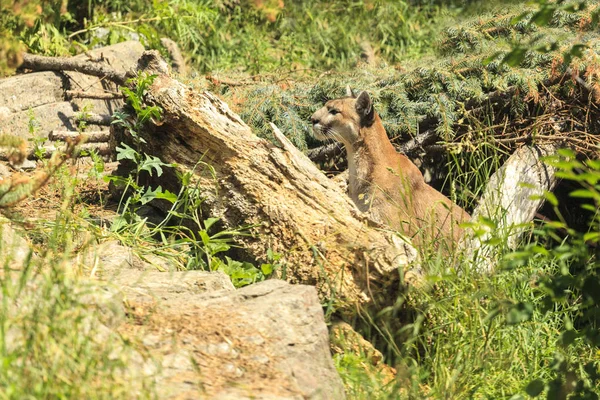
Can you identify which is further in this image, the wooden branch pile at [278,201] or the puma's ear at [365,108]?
the puma's ear at [365,108]

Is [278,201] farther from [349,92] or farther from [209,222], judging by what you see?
[349,92]

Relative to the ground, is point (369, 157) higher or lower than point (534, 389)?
lower

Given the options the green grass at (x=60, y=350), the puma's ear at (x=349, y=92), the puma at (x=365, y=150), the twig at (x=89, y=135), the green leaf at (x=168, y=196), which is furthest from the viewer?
the puma's ear at (x=349, y=92)

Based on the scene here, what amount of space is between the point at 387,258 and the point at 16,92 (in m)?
4.83

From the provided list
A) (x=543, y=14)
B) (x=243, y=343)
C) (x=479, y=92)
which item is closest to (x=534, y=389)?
(x=243, y=343)

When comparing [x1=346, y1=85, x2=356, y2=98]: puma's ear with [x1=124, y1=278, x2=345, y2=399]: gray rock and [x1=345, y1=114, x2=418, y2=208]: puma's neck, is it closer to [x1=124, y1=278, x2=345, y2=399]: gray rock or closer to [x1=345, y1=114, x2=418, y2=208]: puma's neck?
[x1=345, y1=114, x2=418, y2=208]: puma's neck

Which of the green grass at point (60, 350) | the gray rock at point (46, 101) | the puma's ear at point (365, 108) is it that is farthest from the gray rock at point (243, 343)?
the gray rock at point (46, 101)

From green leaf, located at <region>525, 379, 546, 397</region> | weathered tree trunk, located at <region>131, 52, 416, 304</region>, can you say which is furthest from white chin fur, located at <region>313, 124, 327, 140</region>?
green leaf, located at <region>525, 379, 546, 397</region>

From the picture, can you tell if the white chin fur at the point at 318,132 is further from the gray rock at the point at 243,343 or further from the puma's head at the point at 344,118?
the gray rock at the point at 243,343

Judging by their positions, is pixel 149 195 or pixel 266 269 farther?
pixel 149 195

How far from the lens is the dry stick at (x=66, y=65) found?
27.5 ft

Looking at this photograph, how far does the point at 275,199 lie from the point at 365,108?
89.1 inches

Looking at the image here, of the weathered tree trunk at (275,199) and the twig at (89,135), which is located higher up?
the weathered tree trunk at (275,199)

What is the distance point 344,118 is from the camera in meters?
7.59
